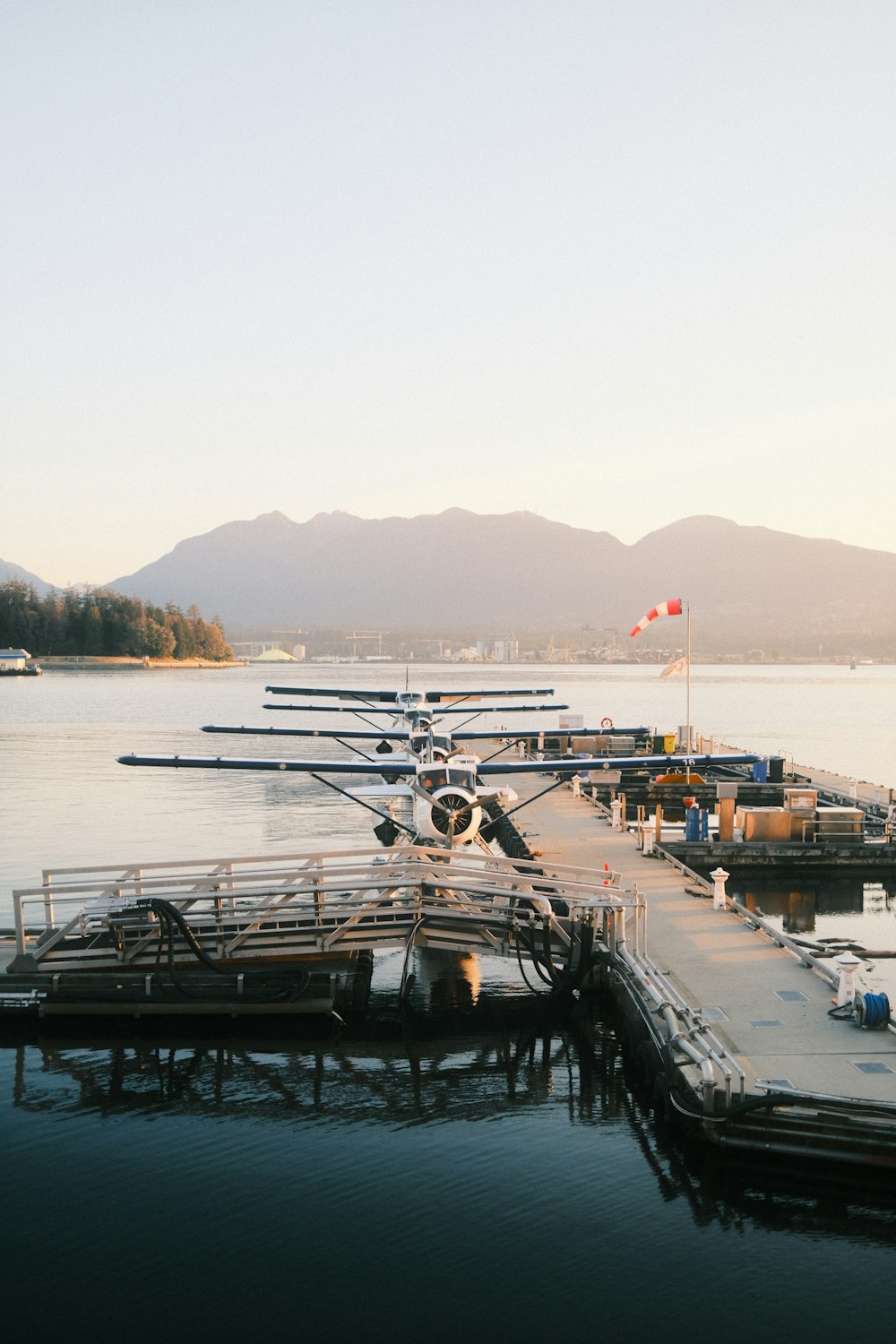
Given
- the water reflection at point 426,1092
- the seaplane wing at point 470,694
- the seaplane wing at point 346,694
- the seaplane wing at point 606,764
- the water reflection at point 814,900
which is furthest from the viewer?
the seaplane wing at point 470,694

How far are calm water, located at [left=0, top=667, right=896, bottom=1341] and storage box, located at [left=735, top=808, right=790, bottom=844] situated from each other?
491 inches

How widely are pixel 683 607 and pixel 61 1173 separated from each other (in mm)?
36844

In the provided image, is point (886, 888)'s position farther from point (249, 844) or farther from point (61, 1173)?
A: point (61, 1173)

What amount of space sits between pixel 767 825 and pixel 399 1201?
20411mm

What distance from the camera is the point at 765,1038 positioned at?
42.5ft

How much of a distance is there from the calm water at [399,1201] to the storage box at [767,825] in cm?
1248

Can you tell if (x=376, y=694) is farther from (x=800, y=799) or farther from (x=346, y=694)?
(x=800, y=799)

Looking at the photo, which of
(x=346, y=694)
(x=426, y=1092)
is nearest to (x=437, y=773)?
(x=426, y=1092)

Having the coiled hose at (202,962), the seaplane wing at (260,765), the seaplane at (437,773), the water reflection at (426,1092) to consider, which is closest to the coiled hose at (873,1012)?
the water reflection at (426,1092)

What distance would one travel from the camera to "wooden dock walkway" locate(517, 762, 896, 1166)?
10.8m

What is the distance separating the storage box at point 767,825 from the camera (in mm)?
29391

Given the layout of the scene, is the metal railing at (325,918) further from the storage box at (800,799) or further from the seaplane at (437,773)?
the storage box at (800,799)

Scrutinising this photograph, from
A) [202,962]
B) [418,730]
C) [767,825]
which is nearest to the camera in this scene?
[202,962]

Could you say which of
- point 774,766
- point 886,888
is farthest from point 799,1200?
point 774,766
